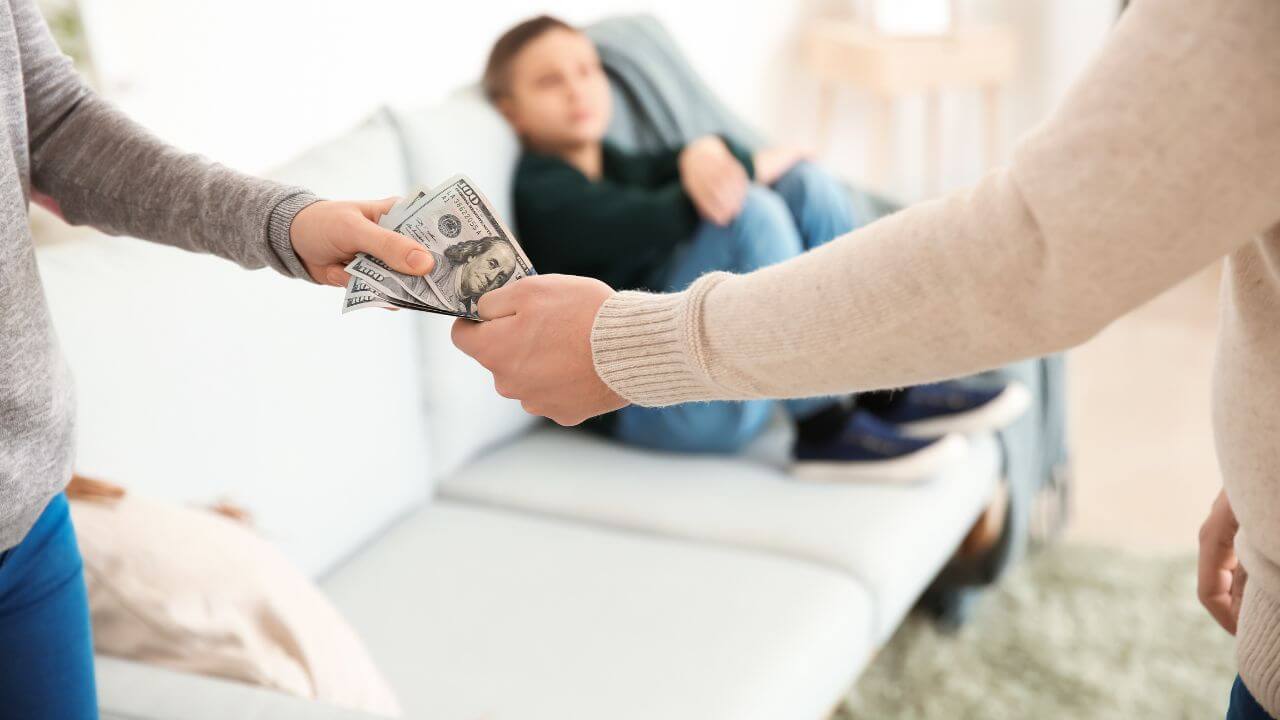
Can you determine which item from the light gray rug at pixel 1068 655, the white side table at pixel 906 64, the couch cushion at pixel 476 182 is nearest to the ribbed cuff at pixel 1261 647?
the light gray rug at pixel 1068 655

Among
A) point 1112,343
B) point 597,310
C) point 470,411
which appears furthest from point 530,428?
point 1112,343

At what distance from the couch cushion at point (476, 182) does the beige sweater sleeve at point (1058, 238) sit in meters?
1.10

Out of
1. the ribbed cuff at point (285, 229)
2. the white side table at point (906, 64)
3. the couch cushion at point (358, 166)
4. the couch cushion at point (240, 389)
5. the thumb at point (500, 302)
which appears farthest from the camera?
the white side table at point (906, 64)

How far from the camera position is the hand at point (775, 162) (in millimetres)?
2457

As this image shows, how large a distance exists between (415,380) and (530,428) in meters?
0.39

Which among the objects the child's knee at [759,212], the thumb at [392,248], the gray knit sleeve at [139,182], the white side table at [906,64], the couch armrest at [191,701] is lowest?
the white side table at [906,64]

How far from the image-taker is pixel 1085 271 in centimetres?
74

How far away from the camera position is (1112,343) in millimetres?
3766

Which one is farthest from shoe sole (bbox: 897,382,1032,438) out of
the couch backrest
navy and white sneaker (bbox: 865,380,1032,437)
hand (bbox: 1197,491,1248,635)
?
hand (bbox: 1197,491,1248,635)

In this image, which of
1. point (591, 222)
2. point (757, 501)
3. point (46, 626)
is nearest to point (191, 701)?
point (46, 626)

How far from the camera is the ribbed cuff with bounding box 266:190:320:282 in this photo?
3.27 ft

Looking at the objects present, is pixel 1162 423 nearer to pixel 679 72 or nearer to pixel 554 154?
pixel 679 72

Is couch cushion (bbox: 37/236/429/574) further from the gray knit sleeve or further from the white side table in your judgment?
the white side table

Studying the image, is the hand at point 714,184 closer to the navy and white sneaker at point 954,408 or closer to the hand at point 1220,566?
the navy and white sneaker at point 954,408
